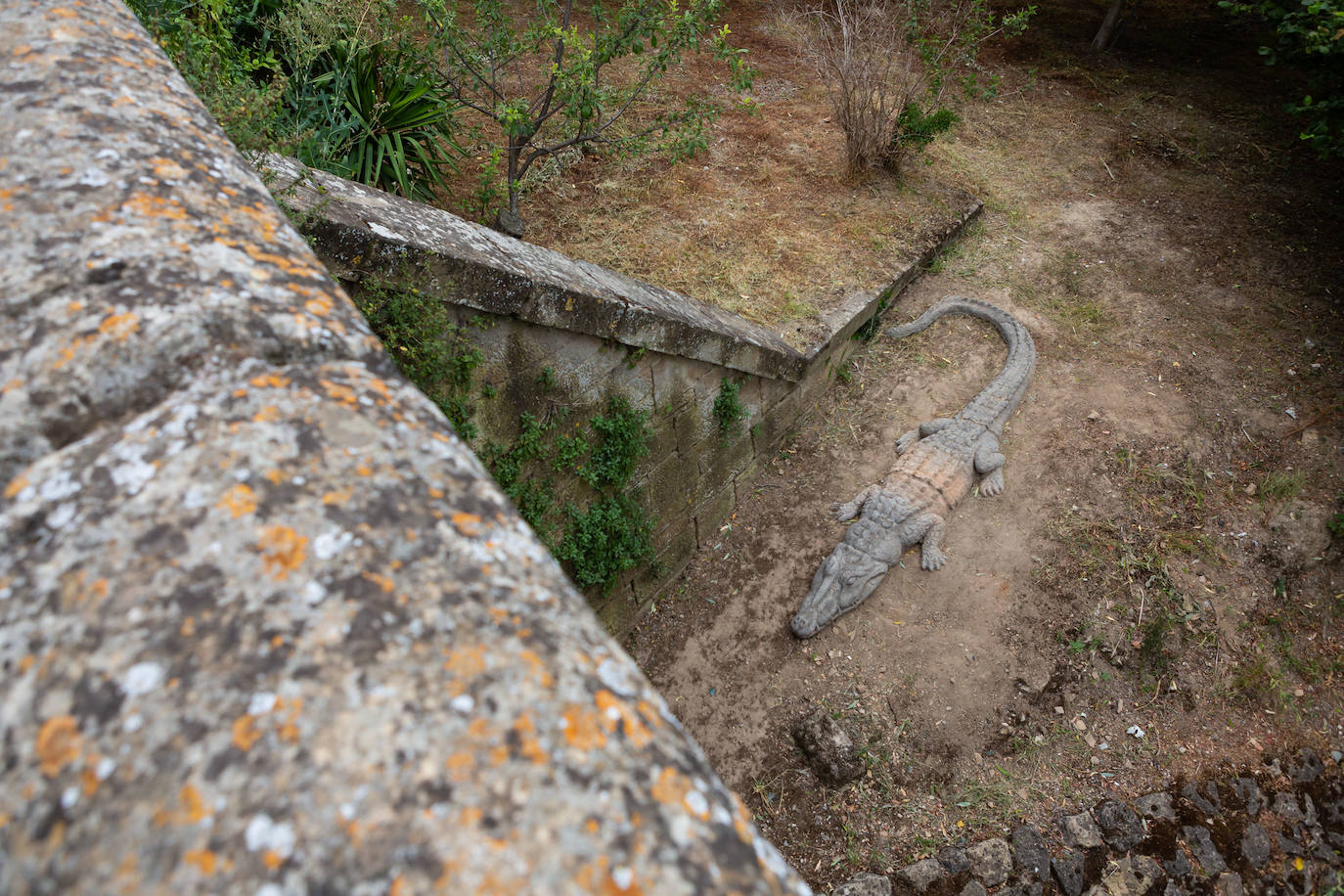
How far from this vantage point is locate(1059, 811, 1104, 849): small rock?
3.26 m

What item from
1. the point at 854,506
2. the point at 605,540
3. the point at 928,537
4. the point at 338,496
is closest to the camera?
the point at 338,496

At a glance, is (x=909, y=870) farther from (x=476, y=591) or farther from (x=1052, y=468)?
(x=476, y=591)

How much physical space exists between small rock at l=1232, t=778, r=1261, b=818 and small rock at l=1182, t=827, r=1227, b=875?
29 cm

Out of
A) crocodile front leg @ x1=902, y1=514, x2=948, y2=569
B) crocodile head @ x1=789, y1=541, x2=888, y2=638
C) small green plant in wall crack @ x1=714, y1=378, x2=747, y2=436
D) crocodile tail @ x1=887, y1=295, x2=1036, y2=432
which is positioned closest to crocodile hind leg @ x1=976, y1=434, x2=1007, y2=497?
crocodile tail @ x1=887, y1=295, x2=1036, y2=432

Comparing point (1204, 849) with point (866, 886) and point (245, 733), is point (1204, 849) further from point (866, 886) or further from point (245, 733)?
point (245, 733)

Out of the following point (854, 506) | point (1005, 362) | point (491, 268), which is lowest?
point (854, 506)

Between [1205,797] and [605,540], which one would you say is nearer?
[1205,797]

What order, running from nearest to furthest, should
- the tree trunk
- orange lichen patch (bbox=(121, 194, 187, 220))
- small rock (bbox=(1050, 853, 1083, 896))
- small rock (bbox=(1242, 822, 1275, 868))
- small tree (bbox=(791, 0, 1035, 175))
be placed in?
orange lichen patch (bbox=(121, 194, 187, 220)) < small rock (bbox=(1050, 853, 1083, 896)) < small rock (bbox=(1242, 822, 1275, 868)) < small tree (bbox=(791, 0, 1035, 175)) < the tree trunk

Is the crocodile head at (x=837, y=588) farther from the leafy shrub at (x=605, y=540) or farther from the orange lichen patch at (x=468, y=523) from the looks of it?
the orange lichen patch at (x=468, y=523)

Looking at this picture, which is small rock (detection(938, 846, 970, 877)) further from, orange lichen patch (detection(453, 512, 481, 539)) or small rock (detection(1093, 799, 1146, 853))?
orange lichen patch (detection(453, 512, 481, 539))

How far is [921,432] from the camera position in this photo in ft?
16.5

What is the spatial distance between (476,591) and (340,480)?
0.73 feet

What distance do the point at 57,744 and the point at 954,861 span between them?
356cm

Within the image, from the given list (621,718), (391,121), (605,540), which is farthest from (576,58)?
(621,718)
